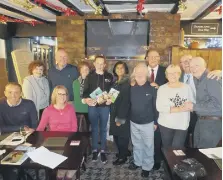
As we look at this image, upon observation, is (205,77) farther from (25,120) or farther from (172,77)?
(25,120)

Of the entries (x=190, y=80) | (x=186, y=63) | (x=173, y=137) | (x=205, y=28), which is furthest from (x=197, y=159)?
(x=205, y=28)

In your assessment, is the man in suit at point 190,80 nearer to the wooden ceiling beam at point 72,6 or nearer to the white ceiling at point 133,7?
the white ceiling at point 133,7

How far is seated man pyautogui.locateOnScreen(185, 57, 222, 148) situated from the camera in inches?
98.9

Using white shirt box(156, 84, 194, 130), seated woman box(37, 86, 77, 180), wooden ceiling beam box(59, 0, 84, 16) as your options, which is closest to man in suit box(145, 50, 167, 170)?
white shirt box(156, 84, 194, 130)

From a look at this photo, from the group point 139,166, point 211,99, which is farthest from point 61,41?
point 211,99

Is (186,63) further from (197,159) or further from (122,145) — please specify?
(197,159)

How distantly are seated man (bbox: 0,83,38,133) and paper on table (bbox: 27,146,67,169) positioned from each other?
0.78 meters

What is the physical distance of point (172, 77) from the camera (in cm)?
263

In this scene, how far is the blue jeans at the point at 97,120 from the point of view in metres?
3.34

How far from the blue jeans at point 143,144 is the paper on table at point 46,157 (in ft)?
4.21

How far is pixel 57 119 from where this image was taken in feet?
9.17

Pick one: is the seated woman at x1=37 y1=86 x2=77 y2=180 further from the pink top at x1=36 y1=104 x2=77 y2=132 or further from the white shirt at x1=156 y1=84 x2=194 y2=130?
the white shirt at x1=156 y1=84 x2=194 y2=130

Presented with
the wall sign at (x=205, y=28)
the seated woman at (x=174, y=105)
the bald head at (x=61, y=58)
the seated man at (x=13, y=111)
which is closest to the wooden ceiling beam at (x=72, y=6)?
the bald head at (x=61, y=58)

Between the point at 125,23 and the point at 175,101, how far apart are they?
10.8ft
